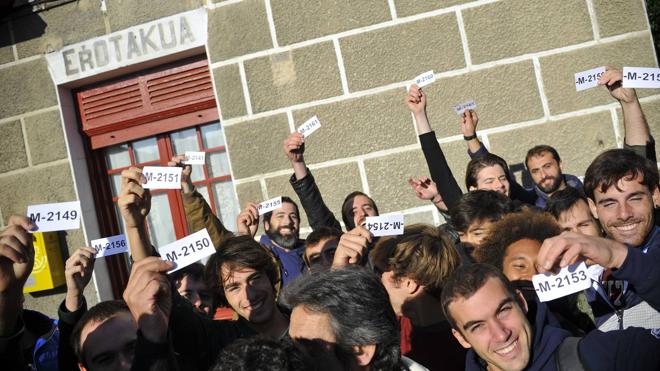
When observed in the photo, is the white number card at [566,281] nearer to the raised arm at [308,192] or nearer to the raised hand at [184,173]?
the raised hand at [184,173]

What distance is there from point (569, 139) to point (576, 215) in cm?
175

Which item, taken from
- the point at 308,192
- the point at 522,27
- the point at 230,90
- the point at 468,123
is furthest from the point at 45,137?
the point at 522,27

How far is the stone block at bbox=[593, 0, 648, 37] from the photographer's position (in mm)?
5059

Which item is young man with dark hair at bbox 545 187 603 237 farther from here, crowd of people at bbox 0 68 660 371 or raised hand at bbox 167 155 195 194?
raised hand at bbox 167 155 195 194

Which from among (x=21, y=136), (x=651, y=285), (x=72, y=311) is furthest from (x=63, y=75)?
(x=651, y=285)

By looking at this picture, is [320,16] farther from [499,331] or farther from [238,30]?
[499,331]

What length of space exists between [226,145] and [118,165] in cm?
135

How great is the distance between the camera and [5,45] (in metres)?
6.13

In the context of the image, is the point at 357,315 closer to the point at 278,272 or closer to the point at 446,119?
the point at 278,272

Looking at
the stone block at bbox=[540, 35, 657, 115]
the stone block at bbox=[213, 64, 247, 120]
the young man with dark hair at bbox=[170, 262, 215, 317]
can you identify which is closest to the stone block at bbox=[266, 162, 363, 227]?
the stone block at bbox=[213, 64, 247, 120]

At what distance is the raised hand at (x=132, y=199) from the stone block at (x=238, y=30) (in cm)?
312

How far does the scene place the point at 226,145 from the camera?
5.71m

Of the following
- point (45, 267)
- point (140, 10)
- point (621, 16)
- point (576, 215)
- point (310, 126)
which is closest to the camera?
point (576, 215)

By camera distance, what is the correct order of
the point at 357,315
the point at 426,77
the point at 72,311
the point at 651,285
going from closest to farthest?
the point at 651,285
the point at 357,315
the point at 72,311
the point at 426,77
